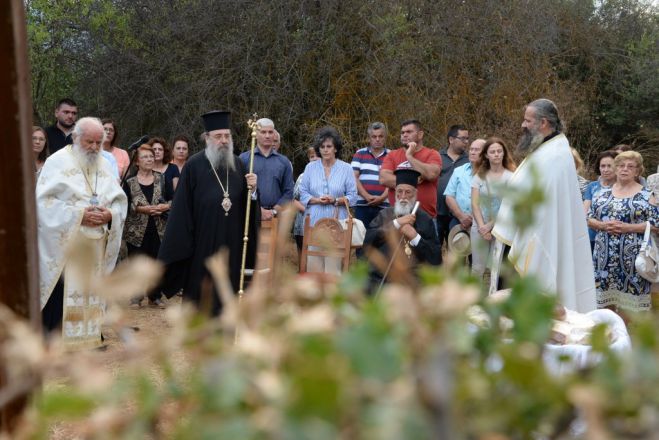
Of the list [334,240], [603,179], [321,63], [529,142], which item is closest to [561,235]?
[529,142]

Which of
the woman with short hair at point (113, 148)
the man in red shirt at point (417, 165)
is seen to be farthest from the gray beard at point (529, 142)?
the woman with short hair at point (113, 148)

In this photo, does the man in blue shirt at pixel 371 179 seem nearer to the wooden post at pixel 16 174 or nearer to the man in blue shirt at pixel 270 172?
the man in blue shirt at pixel 270 172

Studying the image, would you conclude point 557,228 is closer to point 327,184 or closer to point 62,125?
point 327,184

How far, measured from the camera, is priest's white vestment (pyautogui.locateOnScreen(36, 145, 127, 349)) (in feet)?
23.1

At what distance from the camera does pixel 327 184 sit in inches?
368

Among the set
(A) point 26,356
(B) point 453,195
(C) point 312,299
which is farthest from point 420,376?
(B) point 453,195

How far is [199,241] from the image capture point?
7.40 metres

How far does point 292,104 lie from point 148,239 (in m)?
5.43

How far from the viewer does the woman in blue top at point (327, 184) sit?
30.4ft

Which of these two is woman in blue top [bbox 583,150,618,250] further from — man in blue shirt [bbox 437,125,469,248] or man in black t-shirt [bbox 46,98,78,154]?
man in black t-shirt [bbox 46,98,78,154]

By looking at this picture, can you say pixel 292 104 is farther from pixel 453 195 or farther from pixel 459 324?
pixel 459 324

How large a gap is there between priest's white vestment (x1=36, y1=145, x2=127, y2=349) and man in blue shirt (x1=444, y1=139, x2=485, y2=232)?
3.41 m

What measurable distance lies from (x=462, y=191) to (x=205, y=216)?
2.90 m

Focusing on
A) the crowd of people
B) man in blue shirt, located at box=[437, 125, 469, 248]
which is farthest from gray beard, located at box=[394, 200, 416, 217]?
man in blue shirt, located at box=[437, 125, 469, 248]
